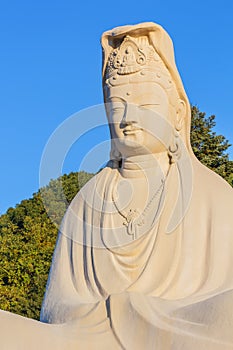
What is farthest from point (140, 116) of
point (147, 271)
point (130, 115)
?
point (147, 271)

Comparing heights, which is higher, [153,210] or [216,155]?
[216,155]

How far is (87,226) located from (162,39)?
1564 mm

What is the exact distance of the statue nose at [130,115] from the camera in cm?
619

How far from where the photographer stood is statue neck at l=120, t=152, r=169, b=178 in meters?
6.29

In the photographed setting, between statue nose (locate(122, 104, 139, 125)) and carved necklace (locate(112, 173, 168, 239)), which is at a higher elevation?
statue nose (locate(122, 104, 139, 125))

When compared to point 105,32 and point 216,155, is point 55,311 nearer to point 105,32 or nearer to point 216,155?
point 105,32

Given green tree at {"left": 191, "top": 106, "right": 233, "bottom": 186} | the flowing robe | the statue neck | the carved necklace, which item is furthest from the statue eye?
green tree at {"left": 191, "top": 106, "right": 233, "bottom": 186}

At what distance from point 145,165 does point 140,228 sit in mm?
539

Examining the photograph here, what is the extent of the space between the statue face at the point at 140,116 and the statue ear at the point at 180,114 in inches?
6.5

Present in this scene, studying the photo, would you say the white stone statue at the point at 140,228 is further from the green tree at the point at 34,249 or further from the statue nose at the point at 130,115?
the green tree at the point at 34,249

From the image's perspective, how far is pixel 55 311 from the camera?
5.85m

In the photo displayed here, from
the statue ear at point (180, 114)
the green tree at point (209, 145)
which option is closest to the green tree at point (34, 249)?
the green tree at point (209, 145)

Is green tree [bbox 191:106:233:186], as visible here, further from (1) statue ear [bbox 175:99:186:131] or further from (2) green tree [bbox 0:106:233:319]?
(1) statue ear [bbox 175:99:186:131]

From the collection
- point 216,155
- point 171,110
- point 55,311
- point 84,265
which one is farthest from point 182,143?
point 216,155
